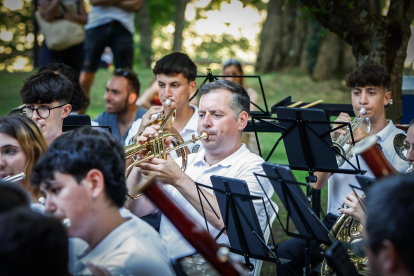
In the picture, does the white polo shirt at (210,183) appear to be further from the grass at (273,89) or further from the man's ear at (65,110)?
the grass at (273,89)

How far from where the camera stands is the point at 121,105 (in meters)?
5.48

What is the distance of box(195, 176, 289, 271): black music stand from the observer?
2.57m

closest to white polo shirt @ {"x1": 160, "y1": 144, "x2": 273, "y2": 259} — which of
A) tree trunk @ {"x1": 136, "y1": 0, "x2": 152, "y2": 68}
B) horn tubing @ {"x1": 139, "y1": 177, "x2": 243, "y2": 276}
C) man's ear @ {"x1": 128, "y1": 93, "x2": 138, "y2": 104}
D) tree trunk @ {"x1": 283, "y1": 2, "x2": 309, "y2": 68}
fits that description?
horn tubing @ {"x1": 139, "y1": 177, "x2": 243, "y2": 276}

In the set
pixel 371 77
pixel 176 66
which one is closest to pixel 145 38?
pixel 176 66

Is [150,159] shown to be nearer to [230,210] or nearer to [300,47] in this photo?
[230,210]

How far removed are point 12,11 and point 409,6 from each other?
1589cm

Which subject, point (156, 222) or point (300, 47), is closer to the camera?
point (156, 222)

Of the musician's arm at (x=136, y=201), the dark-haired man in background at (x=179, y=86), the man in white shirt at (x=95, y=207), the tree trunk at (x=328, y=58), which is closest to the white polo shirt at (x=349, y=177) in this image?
the dark-haired man in background at (x=179, y=86)

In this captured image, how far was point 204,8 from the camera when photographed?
18844 millimetres

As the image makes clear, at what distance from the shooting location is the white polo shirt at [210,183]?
3.04 meters

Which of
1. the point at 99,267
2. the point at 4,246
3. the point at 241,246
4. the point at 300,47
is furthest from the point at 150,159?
the point at 300,47

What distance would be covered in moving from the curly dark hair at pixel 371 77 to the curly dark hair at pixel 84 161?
103 inches

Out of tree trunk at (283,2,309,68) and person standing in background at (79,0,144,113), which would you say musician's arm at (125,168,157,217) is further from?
tree trunk at (283,2,309,68)

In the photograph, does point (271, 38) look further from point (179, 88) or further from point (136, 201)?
point (136, 201)
